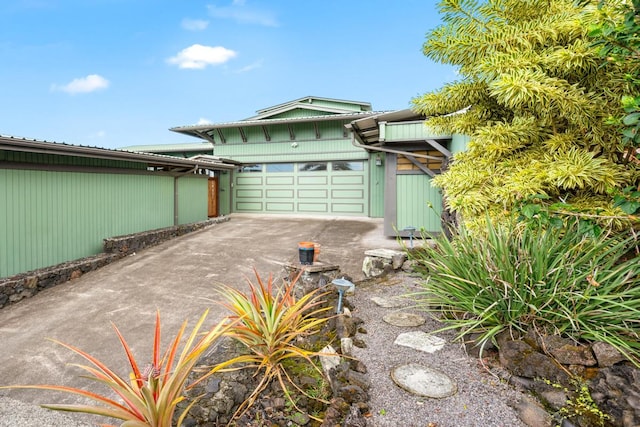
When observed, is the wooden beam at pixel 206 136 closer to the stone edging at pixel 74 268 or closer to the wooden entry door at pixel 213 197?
the wooden entry door at pixel 213 197

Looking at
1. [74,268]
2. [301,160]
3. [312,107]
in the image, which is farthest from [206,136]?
[74,268]

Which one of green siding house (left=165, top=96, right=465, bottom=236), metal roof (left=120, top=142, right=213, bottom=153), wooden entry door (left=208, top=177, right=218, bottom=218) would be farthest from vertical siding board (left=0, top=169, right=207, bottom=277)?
metal roof (left=120, top=142, right=213, bottom=153)

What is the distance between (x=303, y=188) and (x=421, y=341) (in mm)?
10179

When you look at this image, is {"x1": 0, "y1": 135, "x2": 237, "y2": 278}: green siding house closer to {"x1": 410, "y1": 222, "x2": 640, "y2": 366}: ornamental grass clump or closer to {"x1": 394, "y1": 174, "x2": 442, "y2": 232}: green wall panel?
{"x1": 394, "y1": 174, "x2": 442, "y2": 232}: green wall panel

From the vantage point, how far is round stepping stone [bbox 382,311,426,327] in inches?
95.0

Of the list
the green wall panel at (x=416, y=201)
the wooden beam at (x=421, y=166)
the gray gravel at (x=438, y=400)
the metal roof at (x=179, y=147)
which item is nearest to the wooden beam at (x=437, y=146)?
the wooden beam at (x=421, y=166)

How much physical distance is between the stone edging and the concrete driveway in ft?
0.47

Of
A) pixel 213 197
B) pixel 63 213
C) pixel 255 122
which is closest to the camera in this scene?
pixel 63 213

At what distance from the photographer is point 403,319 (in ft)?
8.18

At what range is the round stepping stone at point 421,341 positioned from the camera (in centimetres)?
201

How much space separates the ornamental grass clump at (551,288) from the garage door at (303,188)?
30.7 ft

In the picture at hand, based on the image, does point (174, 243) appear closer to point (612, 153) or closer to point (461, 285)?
point (461, 285)

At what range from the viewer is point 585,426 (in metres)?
1.27

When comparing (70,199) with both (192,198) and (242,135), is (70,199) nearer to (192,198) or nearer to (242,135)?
(192,198)
